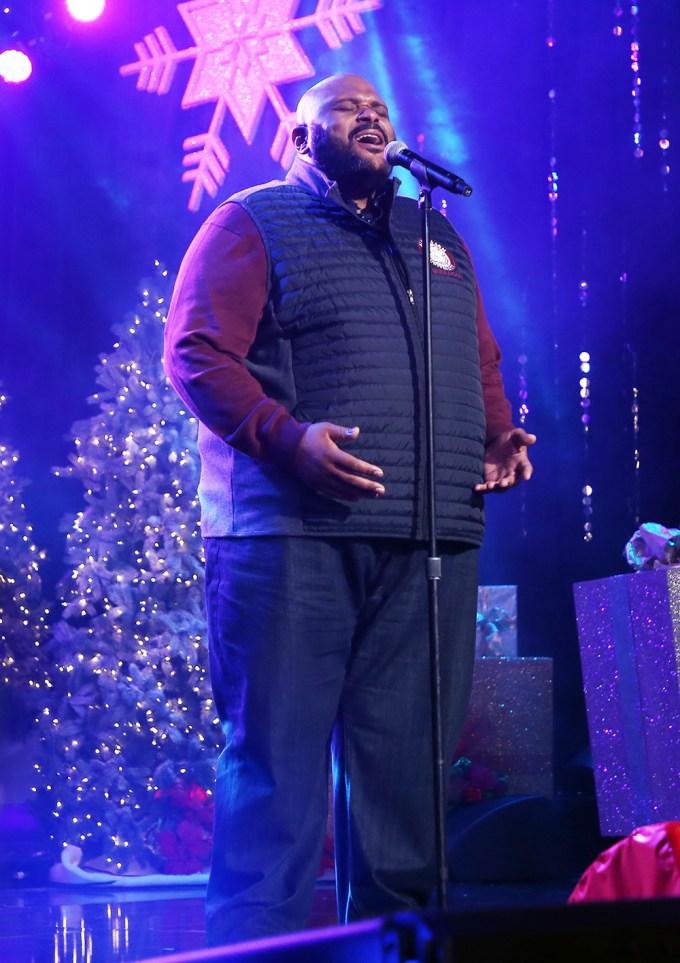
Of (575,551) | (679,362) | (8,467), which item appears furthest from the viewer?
(8,467)

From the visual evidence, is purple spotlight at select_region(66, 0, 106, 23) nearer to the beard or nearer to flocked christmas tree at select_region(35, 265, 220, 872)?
flocked christmas tree at select_region(35, 265, 220, 872)

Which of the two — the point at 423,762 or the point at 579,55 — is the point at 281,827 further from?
the point at 579,55

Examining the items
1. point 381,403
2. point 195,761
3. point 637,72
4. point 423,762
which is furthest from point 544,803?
point 637,72

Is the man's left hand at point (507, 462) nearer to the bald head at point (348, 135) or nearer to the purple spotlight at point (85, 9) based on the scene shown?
the bald head at point (348, 135)

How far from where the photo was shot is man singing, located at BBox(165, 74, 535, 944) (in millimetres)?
1801

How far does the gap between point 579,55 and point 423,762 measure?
301 centimetres

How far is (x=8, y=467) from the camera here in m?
4.86

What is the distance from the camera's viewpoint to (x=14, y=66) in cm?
496

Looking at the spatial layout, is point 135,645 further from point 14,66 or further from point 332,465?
point 332,465

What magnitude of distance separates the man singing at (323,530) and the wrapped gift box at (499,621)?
1961 mm

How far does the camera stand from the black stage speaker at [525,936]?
2.25ft

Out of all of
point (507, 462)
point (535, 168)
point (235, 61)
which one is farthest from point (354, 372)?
point (235, 61)

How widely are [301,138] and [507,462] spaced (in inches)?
27.3

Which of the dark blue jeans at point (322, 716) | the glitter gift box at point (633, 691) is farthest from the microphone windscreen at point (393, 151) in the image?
the glitter gift box at point (633, 691)
